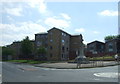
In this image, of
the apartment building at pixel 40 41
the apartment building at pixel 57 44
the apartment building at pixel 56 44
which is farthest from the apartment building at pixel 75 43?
the apartment building at pixel 40 41

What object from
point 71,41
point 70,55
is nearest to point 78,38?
point 71,41

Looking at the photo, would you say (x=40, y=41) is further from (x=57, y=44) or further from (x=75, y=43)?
(x=75, y=43)

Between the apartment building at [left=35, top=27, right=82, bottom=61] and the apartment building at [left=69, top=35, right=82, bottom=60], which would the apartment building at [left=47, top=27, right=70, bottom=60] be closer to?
the apartment building at [left=35, top=27, right=82, bottom=61]

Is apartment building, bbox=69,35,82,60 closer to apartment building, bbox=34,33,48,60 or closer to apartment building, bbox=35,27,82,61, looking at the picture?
apartment building, bbox=35,27,82,61

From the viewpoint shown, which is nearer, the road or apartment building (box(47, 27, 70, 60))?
the road

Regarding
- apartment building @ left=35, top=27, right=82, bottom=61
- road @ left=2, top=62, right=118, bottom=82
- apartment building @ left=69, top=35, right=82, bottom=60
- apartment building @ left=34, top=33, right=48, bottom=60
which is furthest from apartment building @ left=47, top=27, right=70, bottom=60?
road @ left=2, top=62, right=118, bottom=82

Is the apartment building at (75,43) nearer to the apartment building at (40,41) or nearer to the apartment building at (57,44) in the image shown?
the apartment building at (57,44)

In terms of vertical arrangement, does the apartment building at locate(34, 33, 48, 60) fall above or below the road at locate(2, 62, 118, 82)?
above

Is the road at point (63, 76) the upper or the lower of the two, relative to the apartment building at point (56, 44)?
lower

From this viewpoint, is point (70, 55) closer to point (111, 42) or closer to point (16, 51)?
point (111, 42)

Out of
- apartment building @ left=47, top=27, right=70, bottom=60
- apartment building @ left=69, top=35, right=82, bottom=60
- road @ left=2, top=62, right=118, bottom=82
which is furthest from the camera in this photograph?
apartment building @ left=69, top=35, right=82, bottom=60

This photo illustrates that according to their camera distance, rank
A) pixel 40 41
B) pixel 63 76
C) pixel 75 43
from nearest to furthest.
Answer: pixel 63 76 < pixel 40 41 < pixel 75 43

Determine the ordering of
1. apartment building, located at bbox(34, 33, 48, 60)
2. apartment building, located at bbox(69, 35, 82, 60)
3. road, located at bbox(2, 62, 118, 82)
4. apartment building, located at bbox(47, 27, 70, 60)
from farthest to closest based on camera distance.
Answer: apartment building, located at bbox(69, 35, 82, 60) < apartment building, located at bbox(34, 33, 48, 60) < apartment building, located at bbox(47, 27, 70, 60) < road, located at bbox(2, 62, 118, 82)

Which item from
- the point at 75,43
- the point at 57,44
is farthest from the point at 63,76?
the point at 75,43
